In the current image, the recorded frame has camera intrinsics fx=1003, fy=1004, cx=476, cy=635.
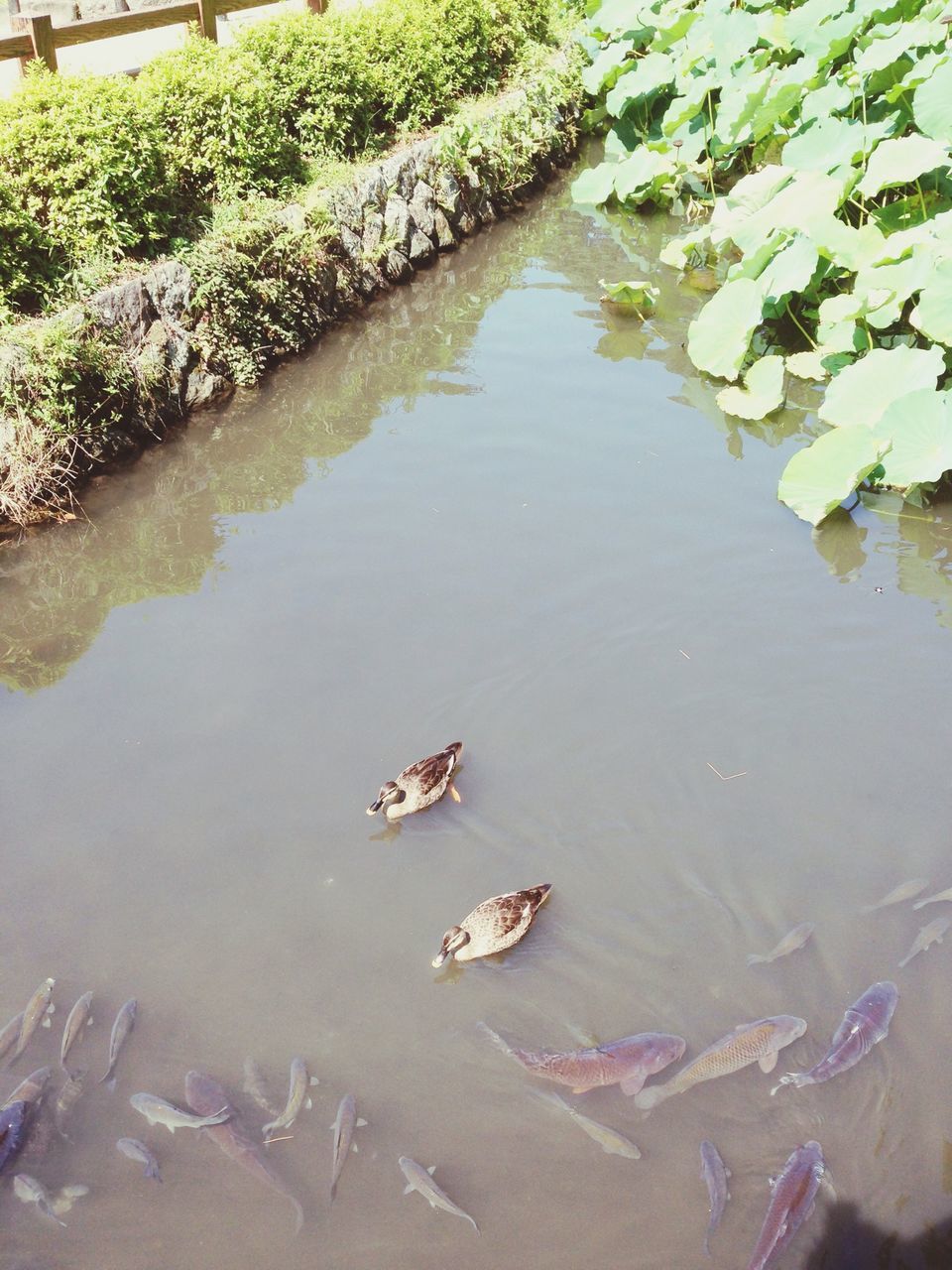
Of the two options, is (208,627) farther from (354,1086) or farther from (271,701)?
(354,1086)

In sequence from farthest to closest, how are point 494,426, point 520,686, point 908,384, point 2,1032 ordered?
point 494,426 < point 908,384 < point 520,686 < point 2,1032

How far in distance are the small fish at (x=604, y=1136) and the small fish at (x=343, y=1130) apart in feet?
2.21

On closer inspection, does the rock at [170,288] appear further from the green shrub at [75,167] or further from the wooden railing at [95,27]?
the wooden railing at [95,27]

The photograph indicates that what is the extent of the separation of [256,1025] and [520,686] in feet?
7.23

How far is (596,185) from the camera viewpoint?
11250 mm

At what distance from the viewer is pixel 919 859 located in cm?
421

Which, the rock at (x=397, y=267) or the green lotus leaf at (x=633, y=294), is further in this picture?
the rock at (x=397, y=267)

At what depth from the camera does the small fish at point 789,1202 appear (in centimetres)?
302

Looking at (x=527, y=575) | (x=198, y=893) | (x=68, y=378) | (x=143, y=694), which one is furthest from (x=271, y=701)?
(x=68, y=378)

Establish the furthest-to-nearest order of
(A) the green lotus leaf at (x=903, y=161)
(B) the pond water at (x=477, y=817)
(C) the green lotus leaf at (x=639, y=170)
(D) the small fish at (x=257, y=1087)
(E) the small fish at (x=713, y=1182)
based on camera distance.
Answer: (C) the green lotus leaf at (x=639, y=170)
(A) the green lotus leaf at (x=903, y=161)
(D) the small fish at (x=257, y=1087)
(B) the pond water at (x=477, y=817)
(E) the small fish at (x=713, y=1182)

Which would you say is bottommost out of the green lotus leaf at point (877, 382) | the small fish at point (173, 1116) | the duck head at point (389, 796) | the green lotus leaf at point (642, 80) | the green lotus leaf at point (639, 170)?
the small fish at point (173, 1116)

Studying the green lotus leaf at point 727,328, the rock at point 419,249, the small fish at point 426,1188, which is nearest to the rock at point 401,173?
the rock at point 419,249

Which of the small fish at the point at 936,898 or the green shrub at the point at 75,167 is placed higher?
the green shrub at the point at 75,167

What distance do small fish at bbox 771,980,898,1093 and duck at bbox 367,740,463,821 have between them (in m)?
1.82
